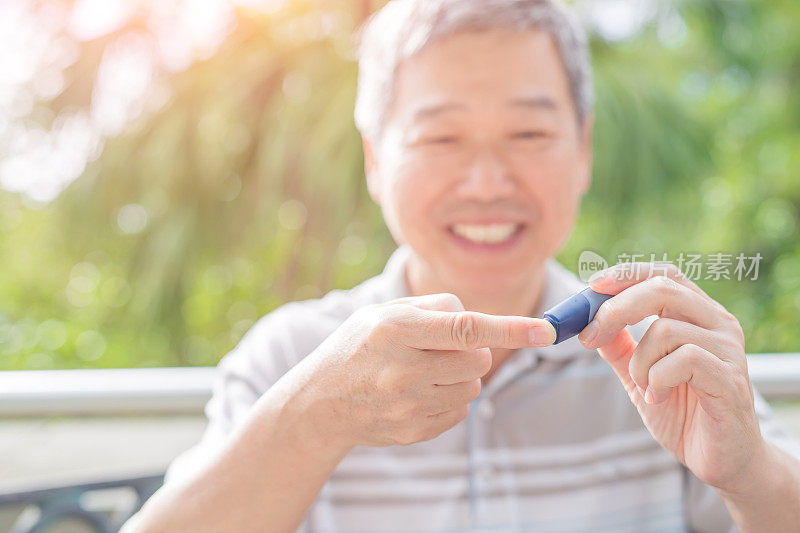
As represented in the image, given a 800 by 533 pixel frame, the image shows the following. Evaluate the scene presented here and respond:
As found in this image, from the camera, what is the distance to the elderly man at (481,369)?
2.05 ft

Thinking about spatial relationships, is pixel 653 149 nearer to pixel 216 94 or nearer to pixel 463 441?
pixel 216 94

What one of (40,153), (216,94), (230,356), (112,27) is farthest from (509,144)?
(40,153)

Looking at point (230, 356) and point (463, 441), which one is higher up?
point (230, 356)

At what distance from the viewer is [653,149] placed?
146 inches

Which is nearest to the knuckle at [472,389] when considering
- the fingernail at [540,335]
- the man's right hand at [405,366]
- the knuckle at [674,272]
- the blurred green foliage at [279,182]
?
the man's right hand at [405,366]

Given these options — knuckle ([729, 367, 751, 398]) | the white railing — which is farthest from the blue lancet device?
the white railing

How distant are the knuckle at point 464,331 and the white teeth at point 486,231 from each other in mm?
268

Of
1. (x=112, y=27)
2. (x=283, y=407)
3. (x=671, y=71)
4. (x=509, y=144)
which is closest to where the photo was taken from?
(x=283, y=407)

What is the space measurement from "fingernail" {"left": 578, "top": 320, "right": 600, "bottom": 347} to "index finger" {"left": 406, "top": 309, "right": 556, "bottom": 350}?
0.05 meters

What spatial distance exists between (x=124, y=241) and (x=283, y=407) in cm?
363

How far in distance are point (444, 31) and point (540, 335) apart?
46 centimetres

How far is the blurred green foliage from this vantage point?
3561 millimetres

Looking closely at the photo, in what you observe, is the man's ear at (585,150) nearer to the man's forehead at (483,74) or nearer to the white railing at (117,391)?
the man's forehead at (483,74)

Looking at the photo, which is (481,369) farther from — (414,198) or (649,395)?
(414,198)
